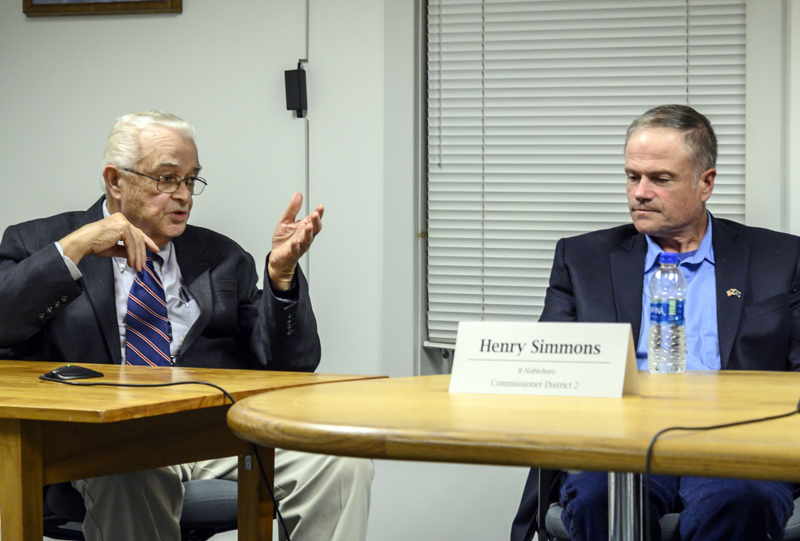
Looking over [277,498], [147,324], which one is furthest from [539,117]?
[277,498]

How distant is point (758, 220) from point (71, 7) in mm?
2541

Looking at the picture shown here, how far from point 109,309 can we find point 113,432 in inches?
31.0

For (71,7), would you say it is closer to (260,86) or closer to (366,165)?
(260,86)

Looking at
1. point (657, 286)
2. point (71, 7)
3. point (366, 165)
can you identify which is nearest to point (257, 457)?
point (657, 286)

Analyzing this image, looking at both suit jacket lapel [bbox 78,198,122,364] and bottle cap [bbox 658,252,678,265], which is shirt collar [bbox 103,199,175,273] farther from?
bottle cap [bbox 658,252,678,265]

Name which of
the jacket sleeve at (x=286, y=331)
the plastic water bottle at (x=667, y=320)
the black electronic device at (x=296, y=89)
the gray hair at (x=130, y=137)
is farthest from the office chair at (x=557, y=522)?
the black electronic device at (x=296, y=89)

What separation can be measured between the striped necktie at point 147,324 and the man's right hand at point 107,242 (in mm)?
154

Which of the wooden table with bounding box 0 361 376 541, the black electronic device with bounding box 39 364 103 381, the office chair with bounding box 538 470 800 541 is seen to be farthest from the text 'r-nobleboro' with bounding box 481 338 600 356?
the black electronic device with bounding box 39 364 103 381

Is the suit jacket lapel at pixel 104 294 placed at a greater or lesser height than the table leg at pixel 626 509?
greater

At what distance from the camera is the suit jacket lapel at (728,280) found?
2.05m

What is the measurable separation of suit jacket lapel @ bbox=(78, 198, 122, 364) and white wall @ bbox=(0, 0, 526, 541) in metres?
0.84

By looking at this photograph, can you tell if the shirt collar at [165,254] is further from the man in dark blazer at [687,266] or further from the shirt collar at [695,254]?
the shirt collar at [695,254]

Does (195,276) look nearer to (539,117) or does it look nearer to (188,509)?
(188,509)

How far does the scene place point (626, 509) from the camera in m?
1.24
